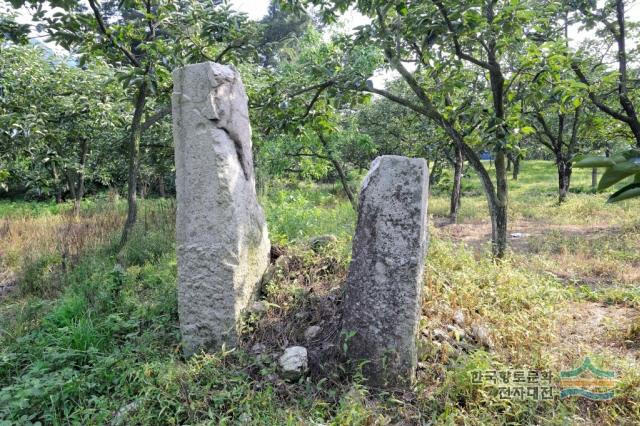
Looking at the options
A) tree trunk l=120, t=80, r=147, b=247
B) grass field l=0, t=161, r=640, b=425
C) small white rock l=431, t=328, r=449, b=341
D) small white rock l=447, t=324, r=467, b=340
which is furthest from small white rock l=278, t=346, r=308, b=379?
tree trunk l=120, t=80, r=147, b=247

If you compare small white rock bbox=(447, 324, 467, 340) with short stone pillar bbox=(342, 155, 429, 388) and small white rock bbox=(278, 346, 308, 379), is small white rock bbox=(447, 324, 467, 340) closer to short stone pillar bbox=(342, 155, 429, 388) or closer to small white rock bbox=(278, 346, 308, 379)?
short stone pillar bbox=(342, 155, 429, 388)

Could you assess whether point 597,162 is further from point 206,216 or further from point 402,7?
point 402,7

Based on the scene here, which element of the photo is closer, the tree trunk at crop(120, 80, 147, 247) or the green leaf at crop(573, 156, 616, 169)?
the green leaf at crop(573, 156, 616, 169)

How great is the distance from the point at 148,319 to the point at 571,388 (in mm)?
3339

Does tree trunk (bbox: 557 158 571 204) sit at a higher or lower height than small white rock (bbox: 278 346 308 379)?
higher

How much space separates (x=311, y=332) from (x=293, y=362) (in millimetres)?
389

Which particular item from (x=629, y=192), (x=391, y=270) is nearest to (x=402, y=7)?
(x=391, y=270)

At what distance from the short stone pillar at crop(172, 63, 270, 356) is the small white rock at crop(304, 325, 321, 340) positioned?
0.56 metres

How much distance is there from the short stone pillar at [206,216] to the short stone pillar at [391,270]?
1035 millimetres

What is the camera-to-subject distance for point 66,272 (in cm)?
511

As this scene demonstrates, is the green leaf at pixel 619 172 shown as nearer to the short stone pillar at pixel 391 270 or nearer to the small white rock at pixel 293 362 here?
the short stone pillar at pixel 391 270

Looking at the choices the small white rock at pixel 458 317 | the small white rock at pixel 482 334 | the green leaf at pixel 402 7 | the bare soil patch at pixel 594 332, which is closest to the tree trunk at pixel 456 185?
the green leaf at pixel 402 7

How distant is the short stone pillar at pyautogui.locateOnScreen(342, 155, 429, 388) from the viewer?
2766 millimetres

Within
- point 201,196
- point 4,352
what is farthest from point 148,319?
point 201,196
